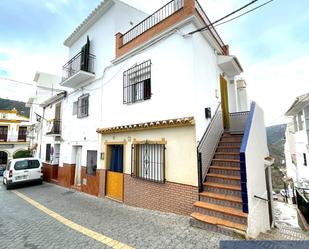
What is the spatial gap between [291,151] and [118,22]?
22.6 metres

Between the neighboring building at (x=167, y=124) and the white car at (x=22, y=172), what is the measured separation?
3228 mm

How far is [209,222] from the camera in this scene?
4.29m

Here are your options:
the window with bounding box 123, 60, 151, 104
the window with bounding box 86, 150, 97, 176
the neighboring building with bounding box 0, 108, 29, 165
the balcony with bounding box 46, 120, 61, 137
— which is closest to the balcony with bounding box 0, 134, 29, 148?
the neighboring building with bounding box 0, 108, 29, 165

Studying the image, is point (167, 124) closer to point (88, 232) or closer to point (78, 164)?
point (88, 232)

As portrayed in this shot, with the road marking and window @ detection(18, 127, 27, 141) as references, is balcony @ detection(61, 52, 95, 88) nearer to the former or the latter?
the road marking

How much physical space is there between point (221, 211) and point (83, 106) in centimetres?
920

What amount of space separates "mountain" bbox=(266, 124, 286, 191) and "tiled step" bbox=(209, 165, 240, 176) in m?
27.8

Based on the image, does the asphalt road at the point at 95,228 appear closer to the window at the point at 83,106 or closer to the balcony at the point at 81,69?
the window at the point at 83,106

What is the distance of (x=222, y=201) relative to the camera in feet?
15.2

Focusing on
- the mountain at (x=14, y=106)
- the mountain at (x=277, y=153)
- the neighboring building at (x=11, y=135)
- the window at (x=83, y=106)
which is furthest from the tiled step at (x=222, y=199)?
the mountain at (x=14, y=106)

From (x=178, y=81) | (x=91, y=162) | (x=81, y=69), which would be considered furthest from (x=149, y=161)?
(x=81, y=69)

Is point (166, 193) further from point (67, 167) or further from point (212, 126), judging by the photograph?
point (67, 167)

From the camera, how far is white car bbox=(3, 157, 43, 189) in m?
11.0

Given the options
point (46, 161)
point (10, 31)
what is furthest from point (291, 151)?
point (10, 31)
